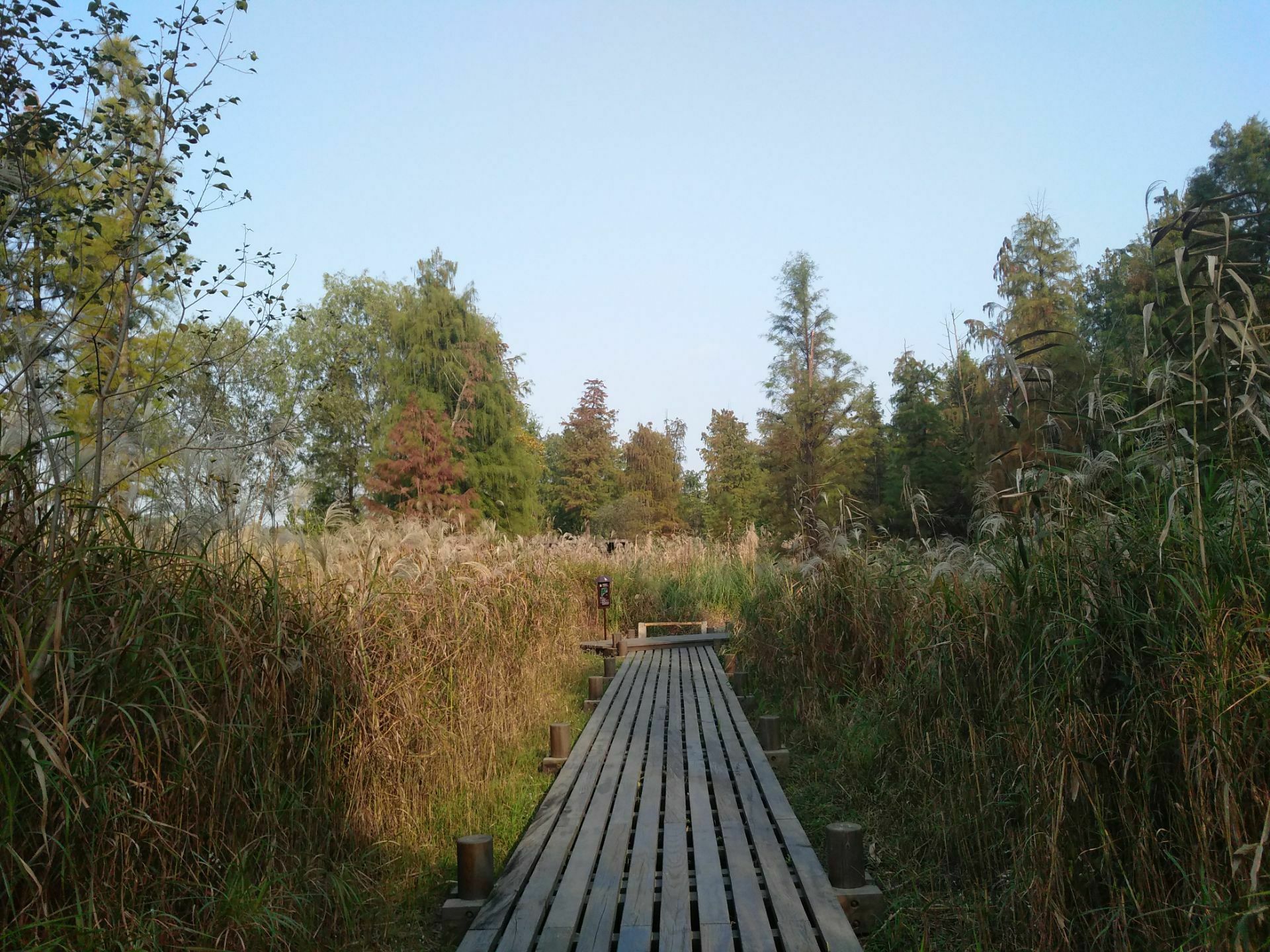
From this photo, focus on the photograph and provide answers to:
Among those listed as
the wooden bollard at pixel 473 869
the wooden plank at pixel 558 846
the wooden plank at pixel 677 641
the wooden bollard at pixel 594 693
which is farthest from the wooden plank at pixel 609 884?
the wooden plank at pixel 677 641

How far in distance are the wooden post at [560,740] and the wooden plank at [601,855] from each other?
1.01 feet

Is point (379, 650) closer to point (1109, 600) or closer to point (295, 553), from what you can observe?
point (295, 553)

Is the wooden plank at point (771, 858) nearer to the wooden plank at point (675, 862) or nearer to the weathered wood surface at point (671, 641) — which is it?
the wooden plank at point (675, 862)

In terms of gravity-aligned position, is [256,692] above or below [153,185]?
below

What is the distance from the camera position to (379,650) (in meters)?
4.23

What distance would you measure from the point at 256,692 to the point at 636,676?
6.15 meters

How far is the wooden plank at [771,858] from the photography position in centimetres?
284

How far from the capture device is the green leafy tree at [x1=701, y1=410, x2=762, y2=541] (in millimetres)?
40656

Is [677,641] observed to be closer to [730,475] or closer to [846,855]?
[846,855]

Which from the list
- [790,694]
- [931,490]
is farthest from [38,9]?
[931,490]

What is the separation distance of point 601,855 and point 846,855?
1.13m

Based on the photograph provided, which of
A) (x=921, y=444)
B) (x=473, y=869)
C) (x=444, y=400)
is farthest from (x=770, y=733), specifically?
(x=921, y=444)

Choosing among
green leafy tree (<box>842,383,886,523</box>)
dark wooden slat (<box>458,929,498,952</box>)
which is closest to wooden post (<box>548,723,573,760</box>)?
dark wooden slat (<box>458,929,498,952</box>)

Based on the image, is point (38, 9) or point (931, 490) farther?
point (931, 490)
